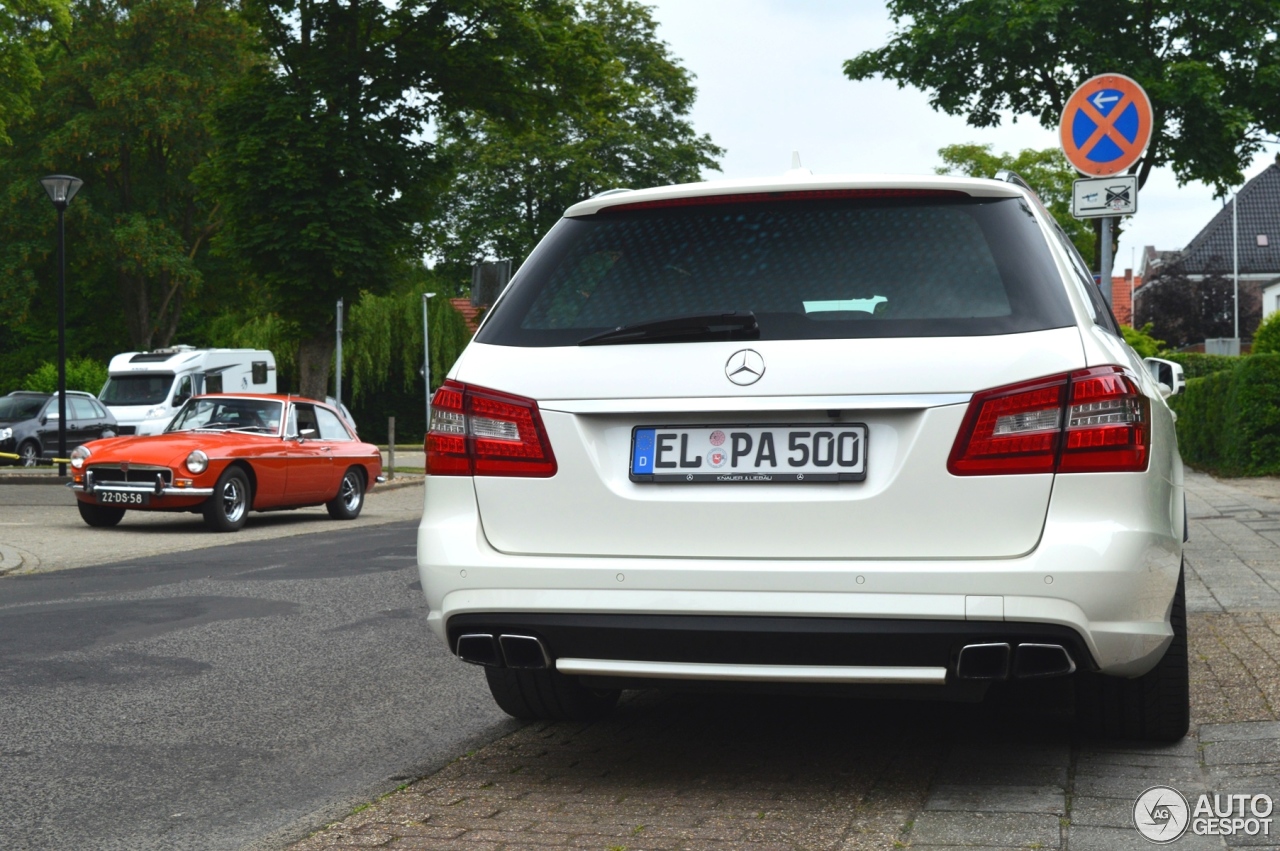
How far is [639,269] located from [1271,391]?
19.2 m

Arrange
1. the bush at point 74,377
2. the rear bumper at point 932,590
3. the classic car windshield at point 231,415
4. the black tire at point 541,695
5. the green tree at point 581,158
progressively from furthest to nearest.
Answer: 1. the green tree at point 581,158
2. the bush at point 74,377
3. the classic car windshield at point 231,415
4. the black tire at point 541,695
5. the rear bumper at point 932,590

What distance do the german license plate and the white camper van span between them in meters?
19.1

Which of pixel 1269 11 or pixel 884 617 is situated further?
pixel 1269 11

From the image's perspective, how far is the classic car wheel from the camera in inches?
734

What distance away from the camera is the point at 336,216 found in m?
27.3

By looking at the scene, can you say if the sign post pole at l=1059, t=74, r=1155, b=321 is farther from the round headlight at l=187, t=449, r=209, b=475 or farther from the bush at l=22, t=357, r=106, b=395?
the bush at l=22, t=357, r=106, b=395

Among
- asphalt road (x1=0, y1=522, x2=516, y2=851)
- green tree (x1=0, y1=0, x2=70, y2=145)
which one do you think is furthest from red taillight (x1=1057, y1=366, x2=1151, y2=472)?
green tree (x1=0, y1=0, x2=70, y2=145)

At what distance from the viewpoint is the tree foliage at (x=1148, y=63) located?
2308cm

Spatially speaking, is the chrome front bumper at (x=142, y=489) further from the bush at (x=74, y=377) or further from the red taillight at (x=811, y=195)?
the bush at (x=74, y=377)

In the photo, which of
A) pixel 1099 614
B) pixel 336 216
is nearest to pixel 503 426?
pixel 1099 614

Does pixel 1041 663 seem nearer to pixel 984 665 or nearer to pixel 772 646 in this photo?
pixel 984 665

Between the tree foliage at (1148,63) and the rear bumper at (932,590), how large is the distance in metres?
20.2

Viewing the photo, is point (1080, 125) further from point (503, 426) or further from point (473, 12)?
point (473, 12)

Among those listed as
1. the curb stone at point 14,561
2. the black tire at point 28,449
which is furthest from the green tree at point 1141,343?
the black tire at point 28,449
